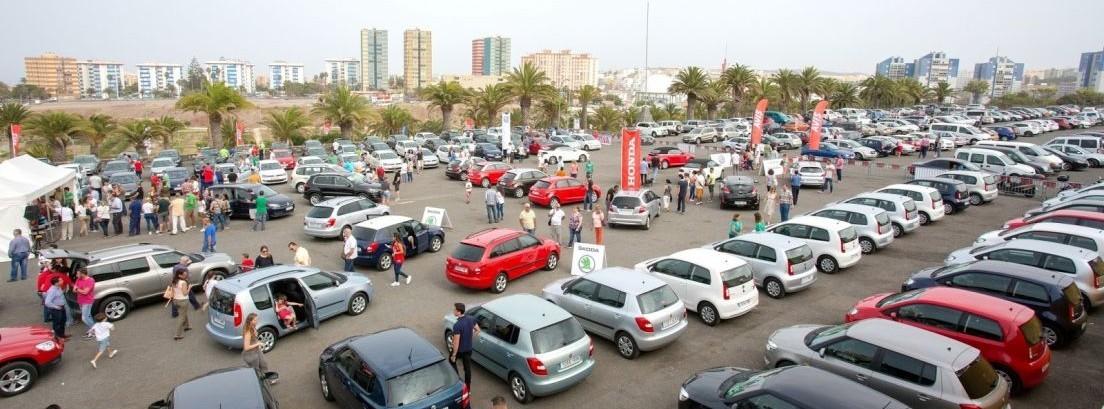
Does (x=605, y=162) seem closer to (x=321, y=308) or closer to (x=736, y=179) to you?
(x=736, y=179)

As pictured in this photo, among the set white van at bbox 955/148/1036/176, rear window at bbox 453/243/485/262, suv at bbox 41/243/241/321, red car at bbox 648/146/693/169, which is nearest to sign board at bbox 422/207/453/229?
rear window at bbox 453/243/485/262

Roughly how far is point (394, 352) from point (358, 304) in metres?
5.37

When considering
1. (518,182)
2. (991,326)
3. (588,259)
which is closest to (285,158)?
(518,182)

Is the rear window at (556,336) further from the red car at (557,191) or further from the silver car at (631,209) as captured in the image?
the red car at (557,191)

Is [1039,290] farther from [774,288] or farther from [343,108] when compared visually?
[343,108]

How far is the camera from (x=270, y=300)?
11.7 meters

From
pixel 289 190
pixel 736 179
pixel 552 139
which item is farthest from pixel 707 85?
pixel 289 190

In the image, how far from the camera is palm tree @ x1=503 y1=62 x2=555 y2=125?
2101 inches

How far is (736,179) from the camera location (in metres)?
25.5

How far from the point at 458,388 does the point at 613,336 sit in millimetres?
3708

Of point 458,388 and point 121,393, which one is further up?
point 458,388

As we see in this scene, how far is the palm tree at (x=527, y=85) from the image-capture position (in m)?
53.4

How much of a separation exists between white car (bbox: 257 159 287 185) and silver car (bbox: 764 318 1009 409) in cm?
2835

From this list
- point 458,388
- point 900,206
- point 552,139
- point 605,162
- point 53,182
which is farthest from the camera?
point 552,139
